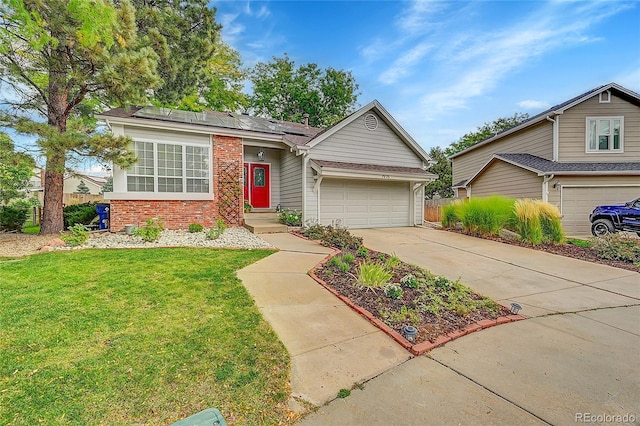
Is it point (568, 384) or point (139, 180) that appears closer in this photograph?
point (568, 384)

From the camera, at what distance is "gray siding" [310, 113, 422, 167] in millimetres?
11281

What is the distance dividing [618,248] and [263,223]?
10.3 m

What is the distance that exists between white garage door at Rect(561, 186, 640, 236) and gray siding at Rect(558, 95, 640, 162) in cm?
162

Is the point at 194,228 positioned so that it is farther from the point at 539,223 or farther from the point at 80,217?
the point at 539,223

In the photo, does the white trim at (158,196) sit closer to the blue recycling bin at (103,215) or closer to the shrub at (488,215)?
the blue recycling bin at (103,215)

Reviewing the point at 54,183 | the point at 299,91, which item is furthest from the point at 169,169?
the point at 299,91

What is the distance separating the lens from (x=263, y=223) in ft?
35.0

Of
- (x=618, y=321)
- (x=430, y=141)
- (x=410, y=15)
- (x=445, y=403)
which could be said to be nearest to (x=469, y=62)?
(x=410, y=15)

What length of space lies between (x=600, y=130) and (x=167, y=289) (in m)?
17.7

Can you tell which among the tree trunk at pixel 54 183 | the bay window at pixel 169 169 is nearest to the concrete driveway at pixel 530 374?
the bay window at pixel 169 169

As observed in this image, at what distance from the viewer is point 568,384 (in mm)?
2328

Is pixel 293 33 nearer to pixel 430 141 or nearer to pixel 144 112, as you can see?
pixel 144 112

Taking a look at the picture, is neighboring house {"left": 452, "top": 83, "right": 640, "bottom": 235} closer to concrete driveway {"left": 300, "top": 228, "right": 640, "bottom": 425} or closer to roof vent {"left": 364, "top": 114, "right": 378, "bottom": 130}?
roof vent {"left": 364, "top": 114, "right": 378, "bottom": 130}

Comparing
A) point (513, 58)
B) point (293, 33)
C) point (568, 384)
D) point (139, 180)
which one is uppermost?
point (293, 33)
